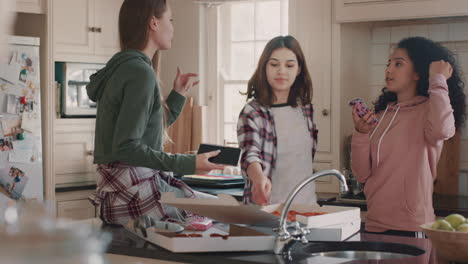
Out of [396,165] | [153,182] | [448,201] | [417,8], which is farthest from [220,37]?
[153,182]

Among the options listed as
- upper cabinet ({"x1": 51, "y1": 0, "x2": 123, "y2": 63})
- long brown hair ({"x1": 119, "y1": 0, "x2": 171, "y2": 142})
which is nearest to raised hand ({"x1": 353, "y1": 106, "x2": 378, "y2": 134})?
long brown hair ({"x1": 119, "y1": 0, "x2": 171, "y2": 142})

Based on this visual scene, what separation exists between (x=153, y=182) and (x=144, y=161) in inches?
4.2

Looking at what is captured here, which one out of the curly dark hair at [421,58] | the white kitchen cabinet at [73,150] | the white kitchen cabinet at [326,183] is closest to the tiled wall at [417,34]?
the white kitchen cabinet at [326,183]

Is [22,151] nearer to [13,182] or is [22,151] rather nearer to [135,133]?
[13,182]

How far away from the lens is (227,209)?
1693 millimetres

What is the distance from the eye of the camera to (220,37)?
477 cm

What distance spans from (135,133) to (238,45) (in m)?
2.92

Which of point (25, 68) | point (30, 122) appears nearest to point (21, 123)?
point (30, 122)

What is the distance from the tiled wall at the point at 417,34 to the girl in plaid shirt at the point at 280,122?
73.8 inches

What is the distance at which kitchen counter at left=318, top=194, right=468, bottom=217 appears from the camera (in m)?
3.26

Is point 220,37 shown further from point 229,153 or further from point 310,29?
point 229,153

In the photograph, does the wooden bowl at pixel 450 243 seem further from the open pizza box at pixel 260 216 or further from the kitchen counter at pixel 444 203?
the kitchen counter at pixel 444 203

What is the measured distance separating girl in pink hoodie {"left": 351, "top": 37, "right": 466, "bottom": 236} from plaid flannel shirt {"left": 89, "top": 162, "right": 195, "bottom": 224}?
0.82 m

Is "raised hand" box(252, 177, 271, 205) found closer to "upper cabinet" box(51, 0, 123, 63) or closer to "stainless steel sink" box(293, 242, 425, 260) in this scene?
"stainless steel sink" box(293, 242, 425, 260)
